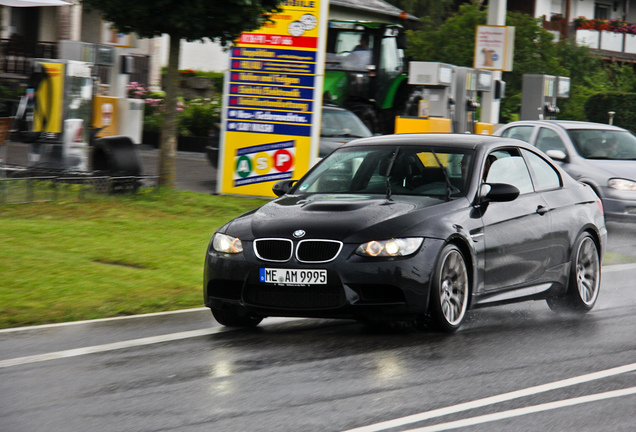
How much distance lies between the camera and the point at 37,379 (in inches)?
242

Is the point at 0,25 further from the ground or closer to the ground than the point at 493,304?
further from the ground

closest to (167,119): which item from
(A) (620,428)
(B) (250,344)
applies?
(B) (250,344)

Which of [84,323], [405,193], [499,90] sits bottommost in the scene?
[84,323]

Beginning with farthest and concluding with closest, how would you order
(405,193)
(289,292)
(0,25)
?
1. (0,25)
2. (405,193)
3. (289,292)

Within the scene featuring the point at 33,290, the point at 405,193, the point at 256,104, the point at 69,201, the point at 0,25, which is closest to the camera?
the point at 405,193

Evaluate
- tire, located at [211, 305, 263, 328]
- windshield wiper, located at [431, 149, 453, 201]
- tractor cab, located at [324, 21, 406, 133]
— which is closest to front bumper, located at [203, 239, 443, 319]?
tire, located at [211, 305, 263, 328]

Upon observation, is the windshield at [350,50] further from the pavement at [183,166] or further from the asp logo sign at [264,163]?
the asp logo sign at [264,163]

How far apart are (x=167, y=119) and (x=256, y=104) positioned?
1.66 metres

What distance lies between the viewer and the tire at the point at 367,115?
78.7 feet

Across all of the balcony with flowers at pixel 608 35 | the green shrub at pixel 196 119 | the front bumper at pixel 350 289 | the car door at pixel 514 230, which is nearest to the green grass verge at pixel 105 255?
the front bumper at pixel 350 289

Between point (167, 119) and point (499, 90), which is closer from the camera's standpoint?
→ point (167, 119)

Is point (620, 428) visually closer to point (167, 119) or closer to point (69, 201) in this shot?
point (69, 201)

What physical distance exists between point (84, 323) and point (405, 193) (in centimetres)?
257

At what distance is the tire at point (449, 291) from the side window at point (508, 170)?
1.08 metres
